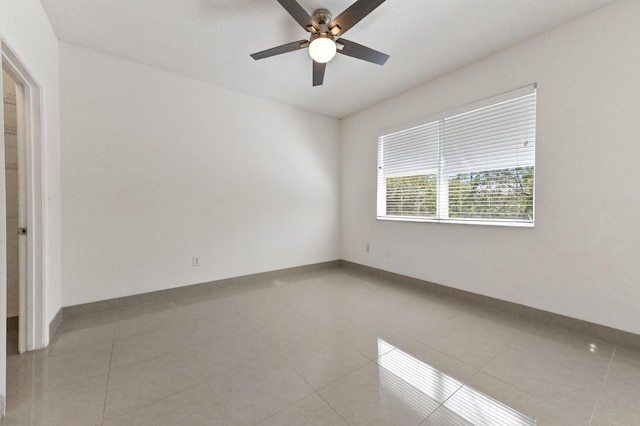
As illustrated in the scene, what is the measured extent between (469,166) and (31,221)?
13.5ft

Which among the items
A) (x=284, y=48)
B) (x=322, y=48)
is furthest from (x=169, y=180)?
(x=322, y=48)

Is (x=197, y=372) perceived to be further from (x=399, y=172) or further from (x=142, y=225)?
(x=399, y=172)

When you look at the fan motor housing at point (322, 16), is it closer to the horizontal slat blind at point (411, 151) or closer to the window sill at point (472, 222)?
the horizontal slat blind at point (411, 151)

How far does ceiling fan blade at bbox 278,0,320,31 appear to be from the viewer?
1732 millimetres

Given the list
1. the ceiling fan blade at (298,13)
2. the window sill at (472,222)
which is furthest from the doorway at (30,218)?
the window sill at (472,222)

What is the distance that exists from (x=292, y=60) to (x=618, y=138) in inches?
118

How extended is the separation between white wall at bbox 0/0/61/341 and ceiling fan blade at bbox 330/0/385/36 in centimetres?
204

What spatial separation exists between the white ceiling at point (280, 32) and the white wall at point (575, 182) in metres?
0.24

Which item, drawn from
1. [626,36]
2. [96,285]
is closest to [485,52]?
[626,36]

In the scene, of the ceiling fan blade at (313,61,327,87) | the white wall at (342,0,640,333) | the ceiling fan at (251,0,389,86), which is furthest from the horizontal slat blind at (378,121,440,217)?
the ceiling fan blade at (313,61,327,87)

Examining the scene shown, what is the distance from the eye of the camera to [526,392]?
1.49 m

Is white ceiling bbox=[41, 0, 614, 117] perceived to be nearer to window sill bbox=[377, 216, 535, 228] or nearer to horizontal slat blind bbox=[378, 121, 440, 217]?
horizontal slat blind bbox=[378, 121, 440, 217]

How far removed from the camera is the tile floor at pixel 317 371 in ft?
4.40

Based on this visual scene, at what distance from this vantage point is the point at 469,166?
2922 millimetres
